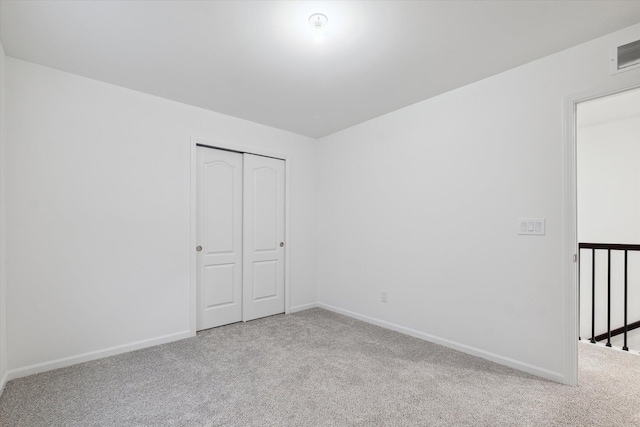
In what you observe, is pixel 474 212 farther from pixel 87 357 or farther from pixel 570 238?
pixel 87 357

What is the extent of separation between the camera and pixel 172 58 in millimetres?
2338

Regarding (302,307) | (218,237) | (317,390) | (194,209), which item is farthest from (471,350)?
(194,209)

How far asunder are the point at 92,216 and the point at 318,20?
247 centimetres

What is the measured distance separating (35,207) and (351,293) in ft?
10.7

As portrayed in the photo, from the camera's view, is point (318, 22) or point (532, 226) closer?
point (318, 22)

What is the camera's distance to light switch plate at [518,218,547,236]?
2.32m

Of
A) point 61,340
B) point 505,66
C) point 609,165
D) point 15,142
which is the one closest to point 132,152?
point 15,142

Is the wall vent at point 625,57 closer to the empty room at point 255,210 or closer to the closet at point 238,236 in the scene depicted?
the empty room at point 255,210

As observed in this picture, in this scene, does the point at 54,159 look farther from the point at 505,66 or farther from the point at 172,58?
the point at 505,66

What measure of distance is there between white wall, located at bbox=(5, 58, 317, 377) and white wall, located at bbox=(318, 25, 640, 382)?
6.64ft

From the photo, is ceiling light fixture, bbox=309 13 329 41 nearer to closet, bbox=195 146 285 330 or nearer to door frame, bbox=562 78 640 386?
door frame, bbox=562 78 640 386

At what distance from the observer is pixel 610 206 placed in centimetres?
397

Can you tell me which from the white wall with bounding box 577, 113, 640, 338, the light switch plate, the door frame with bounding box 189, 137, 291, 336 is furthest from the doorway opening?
the door frame with bounding box 189, 137, 291, 336

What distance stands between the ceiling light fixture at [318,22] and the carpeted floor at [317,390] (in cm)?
242
